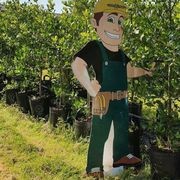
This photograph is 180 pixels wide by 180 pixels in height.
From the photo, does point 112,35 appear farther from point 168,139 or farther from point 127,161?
point 127,161

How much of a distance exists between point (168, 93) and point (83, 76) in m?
0.95

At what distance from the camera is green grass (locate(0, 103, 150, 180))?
17.2 feet

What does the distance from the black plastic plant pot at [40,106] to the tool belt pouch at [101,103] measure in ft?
10.8

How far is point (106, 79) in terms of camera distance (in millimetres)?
4691

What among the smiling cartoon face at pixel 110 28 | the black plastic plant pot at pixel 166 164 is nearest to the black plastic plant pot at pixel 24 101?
the smiling cartoon face at pixel 110 28

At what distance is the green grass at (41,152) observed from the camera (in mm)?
5246

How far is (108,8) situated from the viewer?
466 cm

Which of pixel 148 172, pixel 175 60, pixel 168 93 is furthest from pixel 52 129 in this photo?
pixel 175 60

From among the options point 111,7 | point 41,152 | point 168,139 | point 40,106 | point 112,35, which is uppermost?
point 111,7

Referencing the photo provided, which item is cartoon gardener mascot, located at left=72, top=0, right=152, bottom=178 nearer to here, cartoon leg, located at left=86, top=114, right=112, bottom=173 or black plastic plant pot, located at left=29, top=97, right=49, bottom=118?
cartoon leg, located at left=86, top=114, right=112, bottom=173

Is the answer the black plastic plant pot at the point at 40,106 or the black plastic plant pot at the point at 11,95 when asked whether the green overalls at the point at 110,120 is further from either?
the black plastic plant pot at the point at 11,95

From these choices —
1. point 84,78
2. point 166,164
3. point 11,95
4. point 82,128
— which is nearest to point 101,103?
point 84,78

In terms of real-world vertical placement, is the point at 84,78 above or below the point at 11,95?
above

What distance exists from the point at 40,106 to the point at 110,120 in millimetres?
3298
